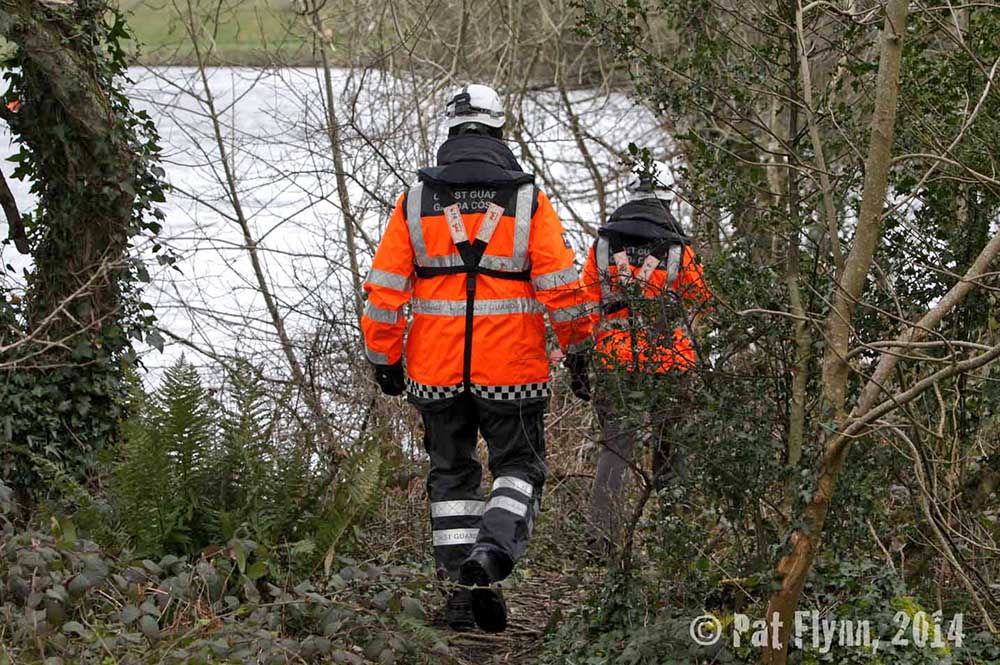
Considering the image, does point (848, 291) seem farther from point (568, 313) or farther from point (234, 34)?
point (234, 34)

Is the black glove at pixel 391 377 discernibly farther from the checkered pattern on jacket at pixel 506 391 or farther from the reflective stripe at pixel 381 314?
the checkered pattern on jacket at pixel 506 391

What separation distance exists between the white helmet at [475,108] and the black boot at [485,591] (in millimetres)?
1876

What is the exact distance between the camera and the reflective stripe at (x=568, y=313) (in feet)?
17.8

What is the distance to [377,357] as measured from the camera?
5633 mm

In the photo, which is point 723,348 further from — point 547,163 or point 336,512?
point 547,163

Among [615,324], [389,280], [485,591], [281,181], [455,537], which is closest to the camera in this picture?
[615,324]

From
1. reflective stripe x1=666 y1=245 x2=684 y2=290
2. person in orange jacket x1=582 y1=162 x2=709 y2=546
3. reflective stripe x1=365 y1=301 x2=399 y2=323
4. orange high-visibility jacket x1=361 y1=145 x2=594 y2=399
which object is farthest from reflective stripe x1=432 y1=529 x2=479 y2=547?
reflective stripe x1=666 y1=245 x2=684 y2=290

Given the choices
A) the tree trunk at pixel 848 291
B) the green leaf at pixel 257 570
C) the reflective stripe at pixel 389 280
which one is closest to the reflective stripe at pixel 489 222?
the reflective stripe at pixel 389 280

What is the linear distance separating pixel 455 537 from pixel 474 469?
1.04 ft

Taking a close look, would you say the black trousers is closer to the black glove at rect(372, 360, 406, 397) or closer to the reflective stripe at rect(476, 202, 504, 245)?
the black glove at rect(372, 360, 406, 397)

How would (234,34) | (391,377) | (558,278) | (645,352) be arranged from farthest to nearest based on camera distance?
(234,34) < (391,377) < (558,278) < (645,352)

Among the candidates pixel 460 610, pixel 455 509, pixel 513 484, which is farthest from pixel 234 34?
pixel 460 610

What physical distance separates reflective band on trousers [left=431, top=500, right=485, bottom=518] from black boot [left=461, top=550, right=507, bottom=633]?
313 mm

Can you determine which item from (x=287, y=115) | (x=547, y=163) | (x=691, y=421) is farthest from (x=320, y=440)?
(x=547, y=163)
